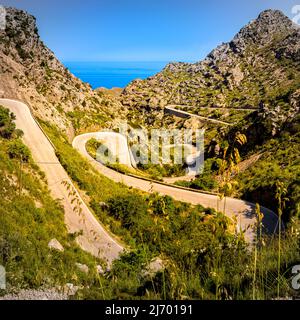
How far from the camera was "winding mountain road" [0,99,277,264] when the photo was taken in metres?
13.4

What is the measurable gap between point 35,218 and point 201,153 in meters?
36.5

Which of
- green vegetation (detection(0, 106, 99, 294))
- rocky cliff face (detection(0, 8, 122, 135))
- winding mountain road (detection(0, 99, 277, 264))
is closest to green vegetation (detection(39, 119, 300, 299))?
winding mountain road (detection(0, 99, 277, 264))

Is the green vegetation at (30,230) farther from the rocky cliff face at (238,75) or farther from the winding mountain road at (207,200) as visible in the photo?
the rocky cliff face at (238,75)

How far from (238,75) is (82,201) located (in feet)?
340

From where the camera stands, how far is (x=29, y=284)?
17.8 ft

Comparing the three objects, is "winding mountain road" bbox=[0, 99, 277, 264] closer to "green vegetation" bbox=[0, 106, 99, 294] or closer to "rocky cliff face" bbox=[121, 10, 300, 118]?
"green vegetation" bbox=[0, 106, 99, 294]

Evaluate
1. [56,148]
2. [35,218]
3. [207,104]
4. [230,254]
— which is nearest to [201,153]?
[56,148]

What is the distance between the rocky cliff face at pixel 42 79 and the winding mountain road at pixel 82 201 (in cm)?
867

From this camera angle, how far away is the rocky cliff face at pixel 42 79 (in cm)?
3734

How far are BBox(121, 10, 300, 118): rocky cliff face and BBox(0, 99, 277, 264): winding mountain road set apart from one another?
59061 millimetres

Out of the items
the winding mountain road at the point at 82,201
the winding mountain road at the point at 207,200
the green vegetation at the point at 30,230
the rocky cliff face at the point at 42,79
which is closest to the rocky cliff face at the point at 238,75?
the rocky cliff face at the point at 42,79

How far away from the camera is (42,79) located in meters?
48.0

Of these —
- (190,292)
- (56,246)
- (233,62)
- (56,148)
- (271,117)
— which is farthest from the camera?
(233,62)

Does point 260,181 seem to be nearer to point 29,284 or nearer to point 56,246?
point 56,246
